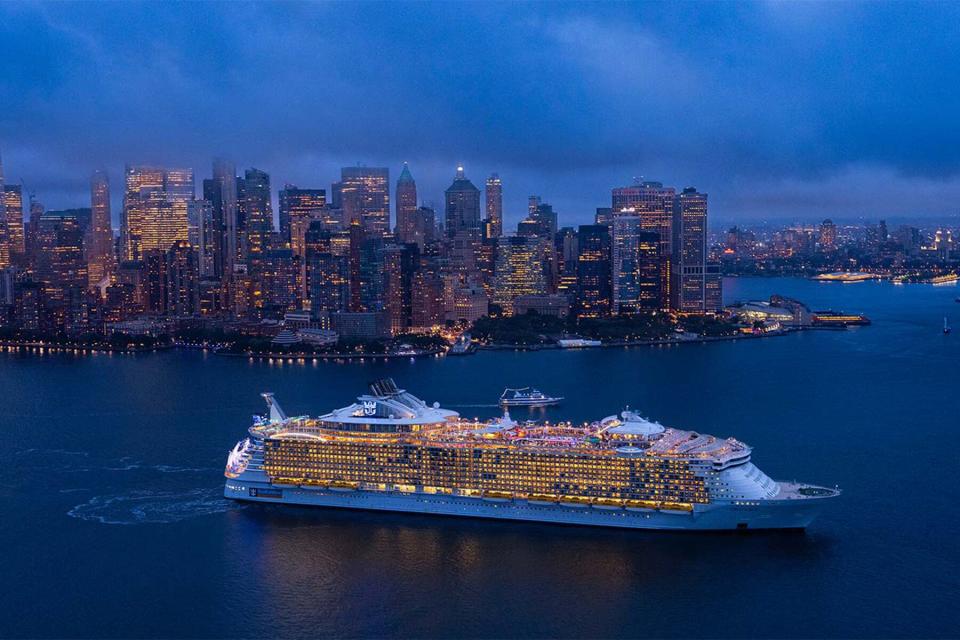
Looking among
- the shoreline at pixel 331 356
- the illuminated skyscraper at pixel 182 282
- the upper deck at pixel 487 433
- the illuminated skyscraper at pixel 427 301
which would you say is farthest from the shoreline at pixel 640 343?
the upper deck at pixel 487 433

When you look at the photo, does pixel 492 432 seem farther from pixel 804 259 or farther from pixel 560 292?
pixel 804 259

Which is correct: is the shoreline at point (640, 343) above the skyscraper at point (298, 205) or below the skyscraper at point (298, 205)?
below

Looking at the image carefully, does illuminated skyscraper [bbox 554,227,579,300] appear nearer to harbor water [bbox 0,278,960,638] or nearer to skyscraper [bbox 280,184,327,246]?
skyscraper [bbox 280,184,327,246]

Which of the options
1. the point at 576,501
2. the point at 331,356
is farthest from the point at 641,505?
the point at 331,356

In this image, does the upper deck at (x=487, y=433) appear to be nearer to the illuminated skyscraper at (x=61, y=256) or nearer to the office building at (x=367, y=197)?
the illuminated skyscraper at (x=61, y=256)

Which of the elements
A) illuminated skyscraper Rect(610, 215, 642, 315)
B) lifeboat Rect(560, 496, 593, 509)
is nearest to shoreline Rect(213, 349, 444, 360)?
illuminated skyscraper Rect(610, 215, 642, 315)

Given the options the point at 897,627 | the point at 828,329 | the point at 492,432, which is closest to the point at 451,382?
the point at 492,432

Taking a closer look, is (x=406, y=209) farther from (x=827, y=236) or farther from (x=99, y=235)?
(x=827, y=236)
